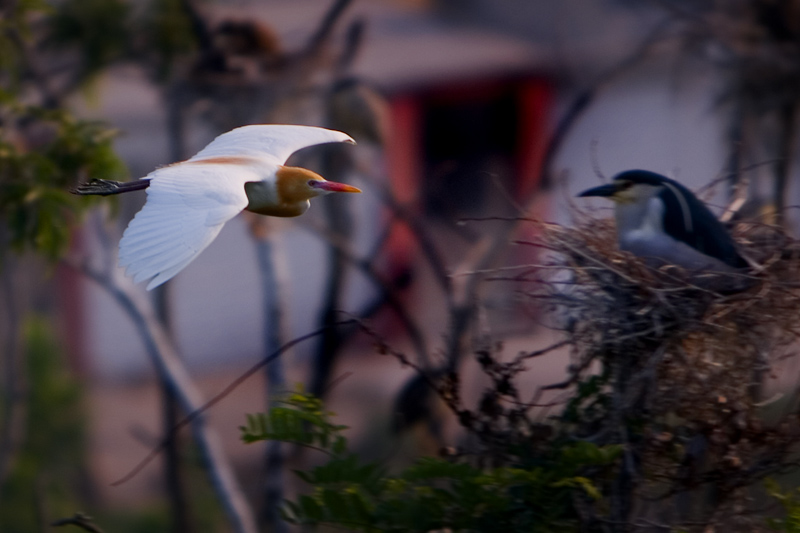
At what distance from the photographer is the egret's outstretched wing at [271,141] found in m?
1.88

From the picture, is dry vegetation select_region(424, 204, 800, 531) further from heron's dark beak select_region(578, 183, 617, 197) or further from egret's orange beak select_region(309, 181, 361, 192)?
egret's orange beak select_region(309, 181, 361, 192)

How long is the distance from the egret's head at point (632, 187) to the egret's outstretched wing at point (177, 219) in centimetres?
79

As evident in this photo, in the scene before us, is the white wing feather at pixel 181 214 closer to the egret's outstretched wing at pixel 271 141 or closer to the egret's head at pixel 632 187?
the egret's outstretched wing at pixel 271 141

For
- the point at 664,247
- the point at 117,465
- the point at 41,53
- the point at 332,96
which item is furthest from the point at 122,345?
the point at 664,247

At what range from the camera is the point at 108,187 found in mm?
1820

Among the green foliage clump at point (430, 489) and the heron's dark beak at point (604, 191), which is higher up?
the heron's dark beak at point (604, 191)

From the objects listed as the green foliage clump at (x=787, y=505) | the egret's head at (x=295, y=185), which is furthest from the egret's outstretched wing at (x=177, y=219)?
the green foliage clump at (x=787, y=505)

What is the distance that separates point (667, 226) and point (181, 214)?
37.5 inches

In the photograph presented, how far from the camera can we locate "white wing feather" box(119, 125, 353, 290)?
136cm

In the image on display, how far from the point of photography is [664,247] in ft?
5.81

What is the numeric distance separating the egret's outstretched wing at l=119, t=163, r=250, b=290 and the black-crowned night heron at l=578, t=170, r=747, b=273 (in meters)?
0.78

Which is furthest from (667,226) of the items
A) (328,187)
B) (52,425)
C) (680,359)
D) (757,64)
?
(52,425)

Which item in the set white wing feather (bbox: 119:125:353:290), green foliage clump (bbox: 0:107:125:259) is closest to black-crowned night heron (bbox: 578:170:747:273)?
white wing feather (bbox: 119:125:353:290)

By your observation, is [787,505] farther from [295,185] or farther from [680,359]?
[295,185]
